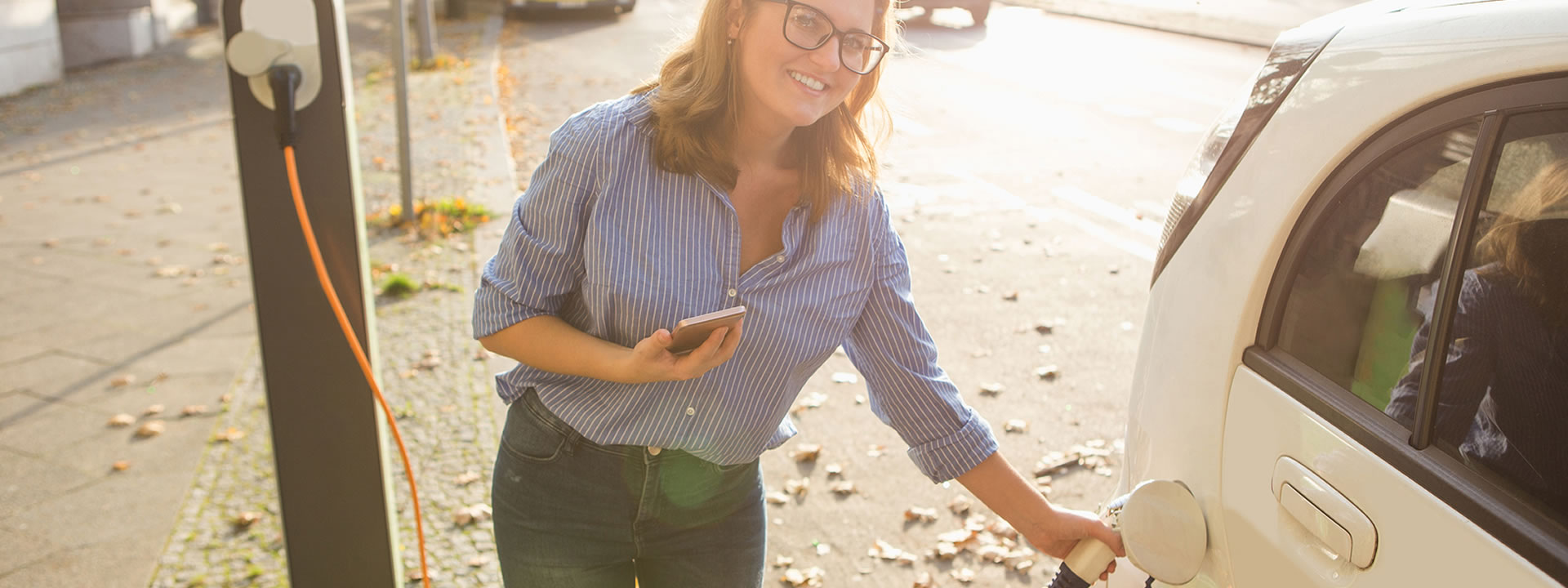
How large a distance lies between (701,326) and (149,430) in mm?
3954

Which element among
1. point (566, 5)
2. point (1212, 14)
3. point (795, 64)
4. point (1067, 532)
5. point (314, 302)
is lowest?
point (566, 5)

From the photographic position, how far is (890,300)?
2.14m

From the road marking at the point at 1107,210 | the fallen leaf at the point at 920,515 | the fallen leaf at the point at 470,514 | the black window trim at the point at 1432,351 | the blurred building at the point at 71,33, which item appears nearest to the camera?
the black window trim at the point at 1432,351

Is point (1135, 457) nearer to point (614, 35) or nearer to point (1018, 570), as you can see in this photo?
point (1018, 570)

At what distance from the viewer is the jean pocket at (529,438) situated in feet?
6.73

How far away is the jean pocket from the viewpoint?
80.7 inches

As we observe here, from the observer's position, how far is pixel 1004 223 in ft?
27.2

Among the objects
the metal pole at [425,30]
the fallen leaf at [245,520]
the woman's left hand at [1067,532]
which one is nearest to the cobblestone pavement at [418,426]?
the fallen leaf at [245,520]

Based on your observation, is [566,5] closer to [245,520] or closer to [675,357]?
[245,520]

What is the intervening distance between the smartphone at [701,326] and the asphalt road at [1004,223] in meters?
0.83

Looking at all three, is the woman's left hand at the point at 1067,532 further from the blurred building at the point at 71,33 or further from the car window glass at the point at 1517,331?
the blurred building at the point at 71,33

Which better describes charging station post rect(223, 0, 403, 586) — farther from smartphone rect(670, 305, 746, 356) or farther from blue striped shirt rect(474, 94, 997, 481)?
smartphone rect(670, 305, 746, 356)

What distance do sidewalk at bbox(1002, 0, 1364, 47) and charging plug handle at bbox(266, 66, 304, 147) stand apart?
580 inches

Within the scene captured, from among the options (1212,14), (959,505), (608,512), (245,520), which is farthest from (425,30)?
(608,512)
